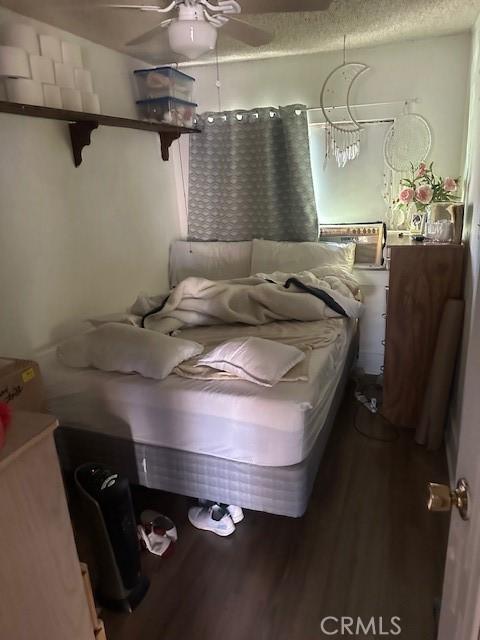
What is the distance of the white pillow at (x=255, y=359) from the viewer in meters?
1.79

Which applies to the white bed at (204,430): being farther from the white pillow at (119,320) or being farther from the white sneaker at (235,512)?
the white pillow at (119,320)

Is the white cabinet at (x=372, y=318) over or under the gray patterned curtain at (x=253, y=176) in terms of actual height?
under

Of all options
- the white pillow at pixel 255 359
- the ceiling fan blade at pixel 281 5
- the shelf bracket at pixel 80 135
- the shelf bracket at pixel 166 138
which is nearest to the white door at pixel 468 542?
the white pillow at pixel 255 359

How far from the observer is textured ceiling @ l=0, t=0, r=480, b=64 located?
218 centimetres

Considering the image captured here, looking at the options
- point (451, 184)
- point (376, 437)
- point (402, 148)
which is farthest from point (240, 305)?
point (402, 148)

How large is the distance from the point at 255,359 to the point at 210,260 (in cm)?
187

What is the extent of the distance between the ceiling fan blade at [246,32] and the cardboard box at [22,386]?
174 cm

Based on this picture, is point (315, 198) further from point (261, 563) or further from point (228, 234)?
point (261, 563)

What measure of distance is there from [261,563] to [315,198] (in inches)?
99.7

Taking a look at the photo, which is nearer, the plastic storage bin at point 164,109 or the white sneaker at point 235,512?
the white sneaker at point 235,512

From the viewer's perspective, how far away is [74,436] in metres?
2.04

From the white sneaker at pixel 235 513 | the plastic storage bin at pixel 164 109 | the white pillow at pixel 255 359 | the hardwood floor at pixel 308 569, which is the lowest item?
the hardwood floor at pixel 308 569

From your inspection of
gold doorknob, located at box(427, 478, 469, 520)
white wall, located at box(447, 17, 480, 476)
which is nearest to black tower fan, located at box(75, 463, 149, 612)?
gold doorknob, located at box(427, 478, 469, 520)

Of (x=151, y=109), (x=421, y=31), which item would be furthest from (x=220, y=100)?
(x=421, y=31)
